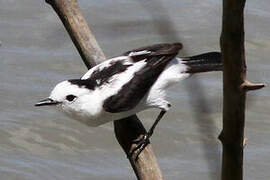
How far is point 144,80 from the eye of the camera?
3604 mm

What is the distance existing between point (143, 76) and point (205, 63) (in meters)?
0.31

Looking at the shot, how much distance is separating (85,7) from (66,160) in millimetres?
2241

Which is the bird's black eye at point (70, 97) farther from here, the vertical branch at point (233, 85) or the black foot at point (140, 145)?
the vertical branch at point (233, 85)

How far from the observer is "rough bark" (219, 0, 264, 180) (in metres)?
1.69

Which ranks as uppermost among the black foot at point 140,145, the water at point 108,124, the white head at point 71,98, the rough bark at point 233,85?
the rough bark at point 233,85

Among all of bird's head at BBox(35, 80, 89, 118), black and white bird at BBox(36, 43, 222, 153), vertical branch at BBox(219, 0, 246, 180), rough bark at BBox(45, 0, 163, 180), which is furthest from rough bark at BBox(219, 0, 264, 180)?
bird's head at BBox(35, 80, 89, 118)

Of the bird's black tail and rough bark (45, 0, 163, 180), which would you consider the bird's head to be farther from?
the bird's black tail

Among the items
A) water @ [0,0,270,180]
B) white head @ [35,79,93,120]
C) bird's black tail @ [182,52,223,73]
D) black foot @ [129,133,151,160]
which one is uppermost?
bird's black tail @ [182,52,223,73]

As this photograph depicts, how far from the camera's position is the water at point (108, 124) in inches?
225

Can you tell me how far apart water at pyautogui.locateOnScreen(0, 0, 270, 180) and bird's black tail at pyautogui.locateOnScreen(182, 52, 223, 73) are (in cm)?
119

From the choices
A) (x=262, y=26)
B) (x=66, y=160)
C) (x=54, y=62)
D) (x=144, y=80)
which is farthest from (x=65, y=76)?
(x=144, y=80)

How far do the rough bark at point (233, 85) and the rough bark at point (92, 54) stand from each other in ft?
3.49

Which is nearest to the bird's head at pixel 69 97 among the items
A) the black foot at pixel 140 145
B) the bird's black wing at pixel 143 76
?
the bird's black wing at pixel 143 76

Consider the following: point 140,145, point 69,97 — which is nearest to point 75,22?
point 69,97
